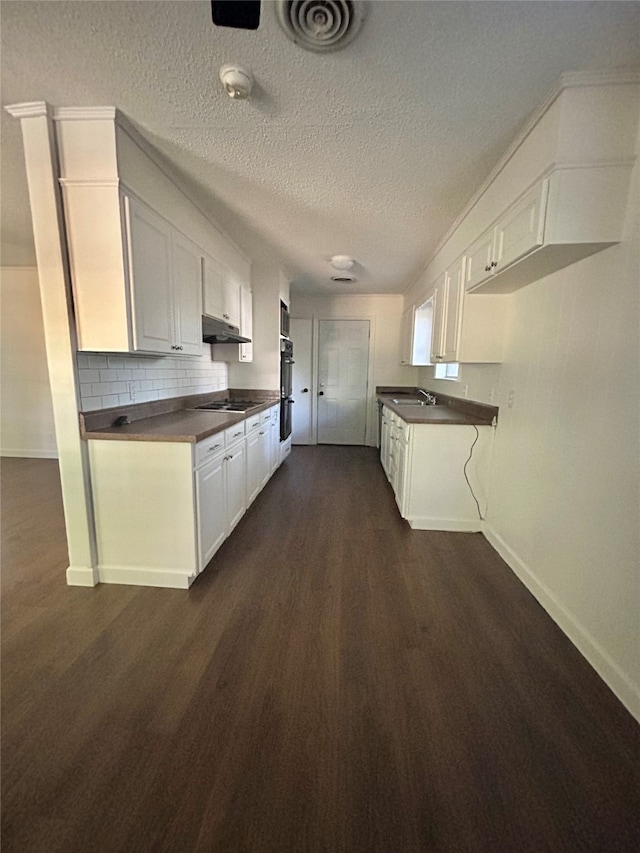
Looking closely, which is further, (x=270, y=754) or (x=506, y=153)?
(x=506, y=153)

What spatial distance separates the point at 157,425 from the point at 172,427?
0.15m

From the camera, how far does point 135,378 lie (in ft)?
7.98

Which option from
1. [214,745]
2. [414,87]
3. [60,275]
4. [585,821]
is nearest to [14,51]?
[60,275]

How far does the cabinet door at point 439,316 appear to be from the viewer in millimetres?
3145

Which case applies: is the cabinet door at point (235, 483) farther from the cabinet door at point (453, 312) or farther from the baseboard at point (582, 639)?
the baseboard at point (582, 639)

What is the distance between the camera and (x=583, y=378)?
1.69 metres

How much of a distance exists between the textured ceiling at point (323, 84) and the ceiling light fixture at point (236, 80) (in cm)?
3

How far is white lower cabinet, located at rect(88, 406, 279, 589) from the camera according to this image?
195cm

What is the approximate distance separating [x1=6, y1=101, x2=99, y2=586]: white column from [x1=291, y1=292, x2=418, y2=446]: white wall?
4.03 m

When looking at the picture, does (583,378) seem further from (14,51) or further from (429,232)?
(14,51)

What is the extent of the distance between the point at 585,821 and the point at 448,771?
38cm

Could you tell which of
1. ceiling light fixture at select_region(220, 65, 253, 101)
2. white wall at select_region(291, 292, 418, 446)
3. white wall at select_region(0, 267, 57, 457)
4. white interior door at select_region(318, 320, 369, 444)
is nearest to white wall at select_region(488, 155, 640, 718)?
ceiling light fixture at select_region(220, 65, 253, 101)

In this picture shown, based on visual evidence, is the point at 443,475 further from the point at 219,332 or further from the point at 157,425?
the point at 219,332

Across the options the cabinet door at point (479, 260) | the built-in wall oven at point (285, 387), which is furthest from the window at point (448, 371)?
the built-in wall oven at point (285, 387)
